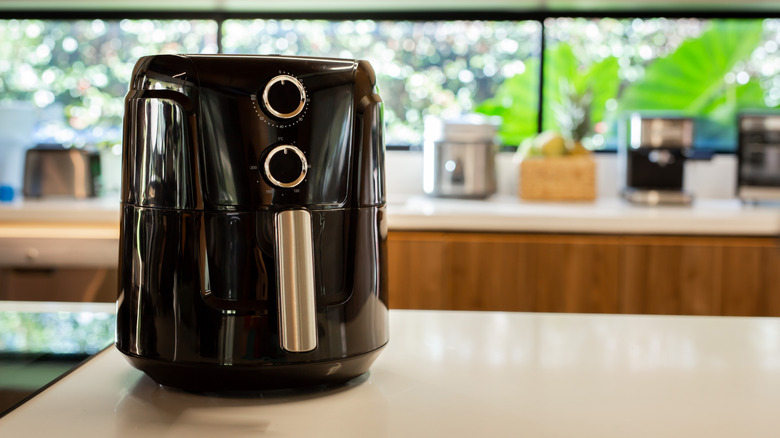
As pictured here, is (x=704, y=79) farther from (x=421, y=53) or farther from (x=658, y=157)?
(x=421, y=53)

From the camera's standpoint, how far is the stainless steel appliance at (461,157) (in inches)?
96.8

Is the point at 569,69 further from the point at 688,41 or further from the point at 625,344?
the point at 625,344

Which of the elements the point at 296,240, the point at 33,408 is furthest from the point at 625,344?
the point at 33,408

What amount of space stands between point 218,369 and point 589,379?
0.27 m

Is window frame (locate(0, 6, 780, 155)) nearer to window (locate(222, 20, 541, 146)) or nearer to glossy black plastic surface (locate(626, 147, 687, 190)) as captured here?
A: window (locate(222, 20, 541, 146))

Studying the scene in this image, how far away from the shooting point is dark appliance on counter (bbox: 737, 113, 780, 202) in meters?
2.42

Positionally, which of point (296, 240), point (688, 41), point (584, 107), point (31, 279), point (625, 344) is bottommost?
point (31, 279)

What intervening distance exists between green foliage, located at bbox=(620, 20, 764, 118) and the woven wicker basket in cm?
49

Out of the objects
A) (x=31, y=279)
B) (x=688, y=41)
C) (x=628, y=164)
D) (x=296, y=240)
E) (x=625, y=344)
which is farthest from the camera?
(x=688, y=41)

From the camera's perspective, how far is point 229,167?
47 centimetres

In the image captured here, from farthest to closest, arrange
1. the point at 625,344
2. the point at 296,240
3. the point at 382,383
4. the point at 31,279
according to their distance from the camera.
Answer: the point at 31,279 → the point at 625,344 → the point at 382,383 → the point at 296,240

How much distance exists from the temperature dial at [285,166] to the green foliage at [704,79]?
2.59 m

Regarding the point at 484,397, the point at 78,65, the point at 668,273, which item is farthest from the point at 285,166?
the point at 78,65

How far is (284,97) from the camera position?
479mm
